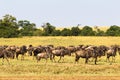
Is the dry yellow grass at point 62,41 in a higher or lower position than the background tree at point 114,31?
lower

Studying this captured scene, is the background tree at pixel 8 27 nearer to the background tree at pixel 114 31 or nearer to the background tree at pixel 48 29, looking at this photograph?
the background tree at pixel 48 29

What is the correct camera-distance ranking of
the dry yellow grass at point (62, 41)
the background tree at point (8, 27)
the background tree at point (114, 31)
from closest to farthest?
the dry yellow grass at point (62, 41)
the background tree at point (8, 27)
the background tree at point (114, 31)

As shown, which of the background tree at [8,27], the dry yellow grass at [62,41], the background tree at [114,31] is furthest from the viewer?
the background tree at [114,31]

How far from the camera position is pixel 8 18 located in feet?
319

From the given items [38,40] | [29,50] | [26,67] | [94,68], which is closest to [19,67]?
[26,67]

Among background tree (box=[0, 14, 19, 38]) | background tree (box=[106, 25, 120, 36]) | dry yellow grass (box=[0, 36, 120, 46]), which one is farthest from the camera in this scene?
background tree (box=[106, 25, 120, 36])

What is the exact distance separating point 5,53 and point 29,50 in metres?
8.81

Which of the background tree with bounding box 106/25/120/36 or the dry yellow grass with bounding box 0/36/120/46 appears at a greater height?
the background tree with bounding box 106/25/120/36

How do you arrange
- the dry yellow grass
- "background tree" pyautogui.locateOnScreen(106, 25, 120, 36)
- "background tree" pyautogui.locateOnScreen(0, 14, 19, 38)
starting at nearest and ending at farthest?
the dry yellow grass, "background tree" pyautogui.locateOnScreen(0, 14, 19, 38), "background tree" pyautogui.locateOnScreen(106, 25, 120, 36)

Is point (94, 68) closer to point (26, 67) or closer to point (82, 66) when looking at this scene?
point (82, 66)

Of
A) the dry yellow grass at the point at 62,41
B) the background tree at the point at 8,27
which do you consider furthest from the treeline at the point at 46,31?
the dry yellow grass at the point at 62,41

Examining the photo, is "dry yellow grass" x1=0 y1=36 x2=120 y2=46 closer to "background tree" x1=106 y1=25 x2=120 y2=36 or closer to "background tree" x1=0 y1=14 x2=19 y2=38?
"background tree" x1=0 y1=14 x2=19 y2=38

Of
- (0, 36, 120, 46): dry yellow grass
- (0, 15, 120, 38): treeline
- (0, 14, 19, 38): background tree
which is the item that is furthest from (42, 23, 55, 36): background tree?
(0, 36, 120, 46): dry yellow grass

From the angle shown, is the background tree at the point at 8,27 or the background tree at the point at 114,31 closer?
the background tree at the point at 8,27
